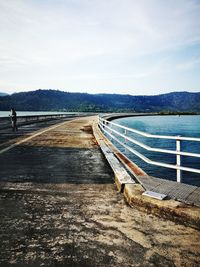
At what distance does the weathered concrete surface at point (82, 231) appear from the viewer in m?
3.13

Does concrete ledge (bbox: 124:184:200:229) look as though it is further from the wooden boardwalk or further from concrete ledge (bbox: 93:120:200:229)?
the wooden boardwalk

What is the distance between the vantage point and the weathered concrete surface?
10.3ft

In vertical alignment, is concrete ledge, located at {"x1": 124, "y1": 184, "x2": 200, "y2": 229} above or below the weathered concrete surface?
above

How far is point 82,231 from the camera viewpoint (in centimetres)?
379

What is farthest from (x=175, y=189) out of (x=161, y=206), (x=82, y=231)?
(x=82, y=231)

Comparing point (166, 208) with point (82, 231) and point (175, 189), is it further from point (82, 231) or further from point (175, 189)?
point (82, 231)

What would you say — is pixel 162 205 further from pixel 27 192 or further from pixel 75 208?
pixel 27 192

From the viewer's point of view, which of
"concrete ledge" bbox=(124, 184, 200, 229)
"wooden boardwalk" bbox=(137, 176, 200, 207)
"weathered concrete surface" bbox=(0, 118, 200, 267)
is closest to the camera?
"weathered concrete surface" bbox=(0, 118, 200, 267)

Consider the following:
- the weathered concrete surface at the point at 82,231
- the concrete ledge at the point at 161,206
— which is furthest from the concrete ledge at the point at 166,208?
the weathered concrete surface at the point at 82,231

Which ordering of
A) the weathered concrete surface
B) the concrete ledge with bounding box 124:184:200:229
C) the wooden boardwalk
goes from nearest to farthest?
the weathered concrete surface
the concrete ledge with bounding box 124:184:200:229
the wooden boardwalk

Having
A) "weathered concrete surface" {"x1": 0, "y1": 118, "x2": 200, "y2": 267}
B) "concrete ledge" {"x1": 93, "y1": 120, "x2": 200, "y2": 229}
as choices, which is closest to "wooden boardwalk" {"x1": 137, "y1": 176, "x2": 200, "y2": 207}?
"concrete ledge" {"x1": 93, "y1": 120, "x2": 200, "y2": 229}

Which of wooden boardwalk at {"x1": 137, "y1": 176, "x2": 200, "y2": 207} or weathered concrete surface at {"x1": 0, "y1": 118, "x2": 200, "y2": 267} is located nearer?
weathered concrete surface at {"x1": 0, "y1": 118, "x2": 200, "y2": 267}

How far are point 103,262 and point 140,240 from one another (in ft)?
2.35

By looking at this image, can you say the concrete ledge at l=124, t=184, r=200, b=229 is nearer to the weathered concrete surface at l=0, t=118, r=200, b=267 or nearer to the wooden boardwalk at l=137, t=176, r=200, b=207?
the weathered concrete surface at l=0, t=118, r=200, b=267
